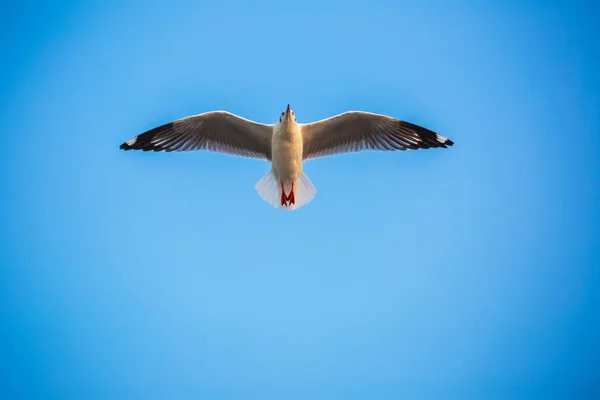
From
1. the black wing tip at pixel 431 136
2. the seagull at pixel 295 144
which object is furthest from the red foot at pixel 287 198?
the black wing tip at pixel 431 136

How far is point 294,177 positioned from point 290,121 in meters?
0.74

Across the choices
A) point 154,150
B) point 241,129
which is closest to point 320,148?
point 241,129

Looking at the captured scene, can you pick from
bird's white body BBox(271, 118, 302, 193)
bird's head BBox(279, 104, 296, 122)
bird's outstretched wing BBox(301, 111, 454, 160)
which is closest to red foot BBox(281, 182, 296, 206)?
bird's white body BBox(271, 118, 302, 193)

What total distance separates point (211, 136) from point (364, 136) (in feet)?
6.25

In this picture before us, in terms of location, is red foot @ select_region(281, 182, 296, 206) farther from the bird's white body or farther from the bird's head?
the bird's head

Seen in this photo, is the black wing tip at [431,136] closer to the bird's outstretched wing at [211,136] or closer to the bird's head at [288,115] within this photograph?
the bird's head at [288,115]

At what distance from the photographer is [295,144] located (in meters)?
6.74

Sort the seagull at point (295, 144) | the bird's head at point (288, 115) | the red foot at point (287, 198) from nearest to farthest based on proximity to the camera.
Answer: the bird's head at point (288, 115), the seagull at point (295, 144), the red foot at point (287, 198)

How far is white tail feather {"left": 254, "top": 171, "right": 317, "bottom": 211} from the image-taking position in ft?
23.1

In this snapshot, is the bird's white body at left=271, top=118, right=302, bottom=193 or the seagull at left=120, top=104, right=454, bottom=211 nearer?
the bird's white body at left=271, top=118, right=302, bottom=193

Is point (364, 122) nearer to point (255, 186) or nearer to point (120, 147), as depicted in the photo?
point (255, 186)

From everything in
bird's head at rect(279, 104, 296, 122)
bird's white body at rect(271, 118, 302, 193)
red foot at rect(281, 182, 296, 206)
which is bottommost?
red foot at rect(281, 182, 296, 206)

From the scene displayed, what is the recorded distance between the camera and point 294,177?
699 cm

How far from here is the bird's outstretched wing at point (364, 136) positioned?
272 inches
